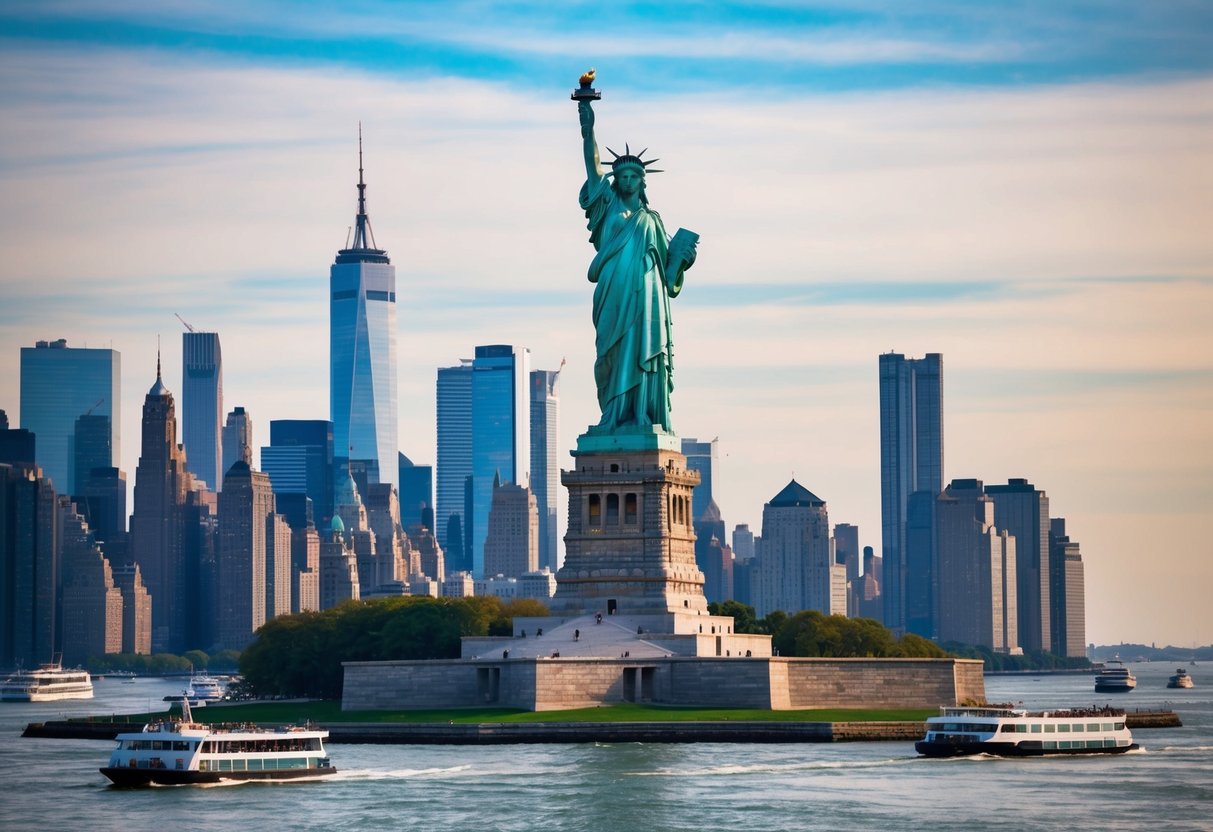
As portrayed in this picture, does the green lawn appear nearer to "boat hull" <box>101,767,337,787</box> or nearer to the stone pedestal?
the stone pedestal

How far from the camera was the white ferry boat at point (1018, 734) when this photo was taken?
109 metres

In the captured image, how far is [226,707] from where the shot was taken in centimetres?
13975

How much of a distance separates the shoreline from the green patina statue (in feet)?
75.4

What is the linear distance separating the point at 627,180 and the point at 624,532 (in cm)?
1777

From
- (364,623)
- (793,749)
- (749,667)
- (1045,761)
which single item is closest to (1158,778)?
(1045,761)

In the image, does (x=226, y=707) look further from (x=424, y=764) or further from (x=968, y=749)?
(x=968, y=749)

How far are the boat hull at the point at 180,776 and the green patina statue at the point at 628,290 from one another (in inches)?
1494

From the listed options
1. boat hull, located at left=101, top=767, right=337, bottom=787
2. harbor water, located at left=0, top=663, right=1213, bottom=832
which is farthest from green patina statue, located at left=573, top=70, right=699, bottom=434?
boat hull, located at left=101, top=767, right=337, bottom=787

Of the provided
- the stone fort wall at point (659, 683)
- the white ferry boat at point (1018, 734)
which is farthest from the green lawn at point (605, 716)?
the white ferry boat at point (1018, 734)

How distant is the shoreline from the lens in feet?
374

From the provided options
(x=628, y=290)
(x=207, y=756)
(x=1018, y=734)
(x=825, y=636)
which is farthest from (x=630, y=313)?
(x=207, y=756)

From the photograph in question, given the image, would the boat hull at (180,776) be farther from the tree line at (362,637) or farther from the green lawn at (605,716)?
the tree line at (362,637)

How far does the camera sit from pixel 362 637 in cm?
14312

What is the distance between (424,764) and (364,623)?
41955 mm
